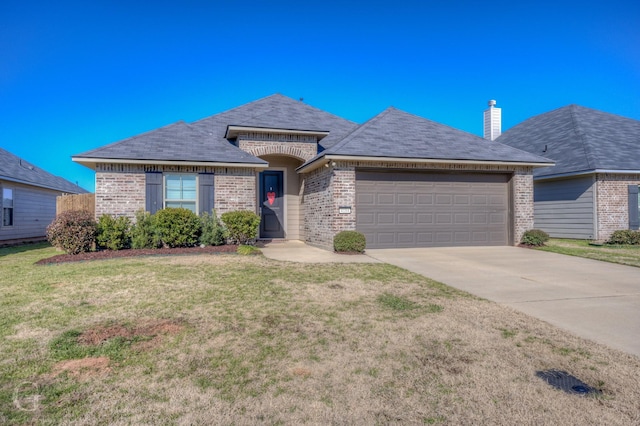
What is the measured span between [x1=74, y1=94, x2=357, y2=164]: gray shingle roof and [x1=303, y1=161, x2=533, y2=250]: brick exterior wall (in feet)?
7.34

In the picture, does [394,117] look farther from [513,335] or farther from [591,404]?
[591,404]

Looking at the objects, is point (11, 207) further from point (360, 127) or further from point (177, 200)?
point (360, 127)

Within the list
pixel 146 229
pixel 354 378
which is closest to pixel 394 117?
pixel 146 229

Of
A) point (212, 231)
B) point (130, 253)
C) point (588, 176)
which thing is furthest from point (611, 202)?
point (130, 253)

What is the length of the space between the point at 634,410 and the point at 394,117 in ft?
42.6

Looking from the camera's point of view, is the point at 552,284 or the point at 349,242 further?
the point at 349,242

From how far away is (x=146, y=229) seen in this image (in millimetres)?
10617

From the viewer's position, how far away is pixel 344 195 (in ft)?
37.4

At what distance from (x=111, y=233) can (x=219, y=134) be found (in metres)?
6.24

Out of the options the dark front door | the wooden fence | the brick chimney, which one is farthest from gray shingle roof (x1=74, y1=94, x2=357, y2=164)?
the brick chimney

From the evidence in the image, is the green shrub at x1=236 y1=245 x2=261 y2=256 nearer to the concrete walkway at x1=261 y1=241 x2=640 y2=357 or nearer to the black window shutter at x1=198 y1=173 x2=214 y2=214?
the concrete walkway at x1=261 y1=241 x2=640 y2=357

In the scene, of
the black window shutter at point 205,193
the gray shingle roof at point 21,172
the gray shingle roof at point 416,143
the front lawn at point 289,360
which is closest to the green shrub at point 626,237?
the gray shingle roof at point 416,143

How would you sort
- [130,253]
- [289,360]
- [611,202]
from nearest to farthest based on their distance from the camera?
[289,360] < [130,253] < [611,202]

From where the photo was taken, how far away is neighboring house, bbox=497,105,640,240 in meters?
14.3
